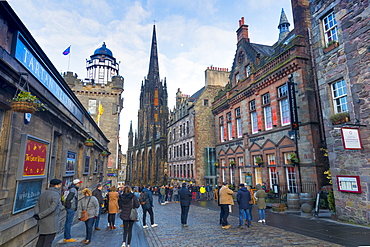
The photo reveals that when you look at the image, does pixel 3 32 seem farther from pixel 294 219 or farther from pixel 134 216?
pixel 294 219

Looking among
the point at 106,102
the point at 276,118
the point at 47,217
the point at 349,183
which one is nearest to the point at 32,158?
the point at 47,217

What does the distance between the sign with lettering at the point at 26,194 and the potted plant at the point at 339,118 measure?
37.5ft

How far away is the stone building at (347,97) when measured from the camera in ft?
30.2

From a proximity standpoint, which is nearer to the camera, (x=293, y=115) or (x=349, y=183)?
(x=349, y=183)

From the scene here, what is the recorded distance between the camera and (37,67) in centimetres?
579

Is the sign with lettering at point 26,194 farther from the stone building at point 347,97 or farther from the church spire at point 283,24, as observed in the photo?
the church spire at point 283,24

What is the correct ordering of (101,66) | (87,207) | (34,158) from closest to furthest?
(34,158), (87,207), (101,66)

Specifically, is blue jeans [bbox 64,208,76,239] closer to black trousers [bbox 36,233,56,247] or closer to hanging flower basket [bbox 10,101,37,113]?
black trousers [bbox 36,233,56,247]

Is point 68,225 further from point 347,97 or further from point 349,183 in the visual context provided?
point 347,97

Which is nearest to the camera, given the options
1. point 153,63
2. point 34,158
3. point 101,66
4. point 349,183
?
point 34,158

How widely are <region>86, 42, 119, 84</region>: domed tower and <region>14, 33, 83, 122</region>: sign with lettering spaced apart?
33.4 meters

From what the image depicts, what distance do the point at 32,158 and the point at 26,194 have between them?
83cm

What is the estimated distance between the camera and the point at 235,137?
2208cm

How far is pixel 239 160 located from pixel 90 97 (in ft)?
78.9
